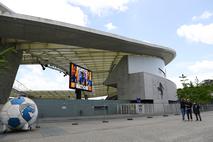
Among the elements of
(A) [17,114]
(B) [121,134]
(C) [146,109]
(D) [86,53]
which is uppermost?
(D) [86,53]

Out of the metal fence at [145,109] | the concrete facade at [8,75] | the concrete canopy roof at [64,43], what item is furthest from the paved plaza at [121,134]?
the concrete facade at [8,75]

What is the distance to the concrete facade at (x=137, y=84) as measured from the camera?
1399 inches

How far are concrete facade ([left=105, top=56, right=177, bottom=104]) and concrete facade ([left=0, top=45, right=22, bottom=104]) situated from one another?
15.8 metres

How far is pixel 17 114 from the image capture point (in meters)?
10.8

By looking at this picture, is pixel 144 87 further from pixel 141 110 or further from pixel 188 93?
pixel 188 93

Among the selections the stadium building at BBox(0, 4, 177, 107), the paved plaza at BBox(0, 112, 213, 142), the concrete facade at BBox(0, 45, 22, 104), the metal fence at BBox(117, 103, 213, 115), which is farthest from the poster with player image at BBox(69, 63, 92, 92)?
the paved plaza at BBox(0, 112, 213, 142)

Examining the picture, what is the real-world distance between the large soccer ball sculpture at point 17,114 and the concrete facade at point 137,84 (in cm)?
2553

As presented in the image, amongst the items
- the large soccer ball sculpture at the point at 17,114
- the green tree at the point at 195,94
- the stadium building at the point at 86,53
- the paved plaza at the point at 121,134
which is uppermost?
the stadium building at the point at 86,53

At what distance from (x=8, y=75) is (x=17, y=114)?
867 inches

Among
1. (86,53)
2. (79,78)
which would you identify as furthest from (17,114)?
(86,53)

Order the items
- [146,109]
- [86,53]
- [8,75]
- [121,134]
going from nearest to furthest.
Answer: [121,134]
[146,109]
[8,75]
[86,53]

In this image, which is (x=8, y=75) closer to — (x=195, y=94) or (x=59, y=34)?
(x=59, y=34)

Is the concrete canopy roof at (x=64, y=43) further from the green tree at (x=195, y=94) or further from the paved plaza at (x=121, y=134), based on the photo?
the paved plaza at (x=121, y=134)

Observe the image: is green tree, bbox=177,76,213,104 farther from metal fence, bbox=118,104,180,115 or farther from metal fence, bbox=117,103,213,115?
metal fence, bbox=118,104,180,115
